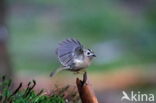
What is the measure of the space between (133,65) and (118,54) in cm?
115

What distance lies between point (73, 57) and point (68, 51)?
48 millimetres

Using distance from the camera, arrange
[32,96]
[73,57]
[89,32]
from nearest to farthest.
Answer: [73,57]
[32,96]
[89,32]

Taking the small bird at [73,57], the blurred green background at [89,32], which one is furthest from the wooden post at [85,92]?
the blurred green background at [89,32]

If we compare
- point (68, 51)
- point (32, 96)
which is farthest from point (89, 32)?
point (68, 51)

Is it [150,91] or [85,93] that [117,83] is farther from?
[85,93]

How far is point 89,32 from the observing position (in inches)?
712

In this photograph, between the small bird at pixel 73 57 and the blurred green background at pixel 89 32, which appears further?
the blurred green background at pixel 89 32

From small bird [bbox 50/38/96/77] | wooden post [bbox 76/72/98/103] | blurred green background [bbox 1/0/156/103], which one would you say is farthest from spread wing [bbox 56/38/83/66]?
blurred green background [bbox 1/0/156/103]

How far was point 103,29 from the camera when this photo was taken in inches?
723

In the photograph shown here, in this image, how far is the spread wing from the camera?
4434 mm

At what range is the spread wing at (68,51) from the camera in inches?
175

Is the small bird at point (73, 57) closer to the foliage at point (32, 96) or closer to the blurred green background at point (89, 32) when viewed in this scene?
the foliage at point (32, 96)

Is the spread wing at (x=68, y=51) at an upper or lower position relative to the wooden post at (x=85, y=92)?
upper

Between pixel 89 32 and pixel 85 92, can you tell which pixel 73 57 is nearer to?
pixel 85 92
